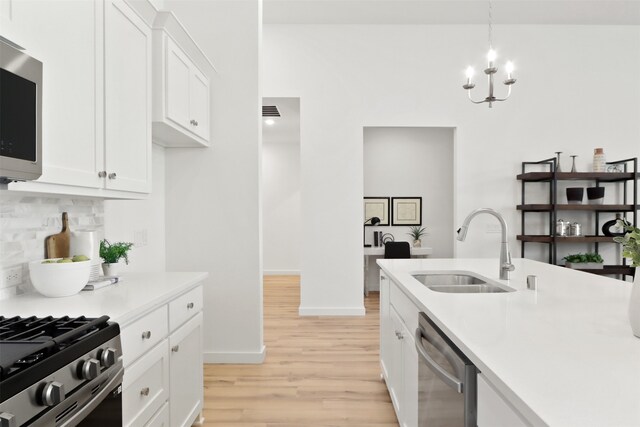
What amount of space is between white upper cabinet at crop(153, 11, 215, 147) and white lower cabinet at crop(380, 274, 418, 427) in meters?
1.69

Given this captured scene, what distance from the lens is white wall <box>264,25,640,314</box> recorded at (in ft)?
15.1

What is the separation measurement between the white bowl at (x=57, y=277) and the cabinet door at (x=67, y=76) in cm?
34

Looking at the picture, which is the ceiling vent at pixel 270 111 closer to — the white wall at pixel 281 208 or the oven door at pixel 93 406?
the white wall at pixel 281 208

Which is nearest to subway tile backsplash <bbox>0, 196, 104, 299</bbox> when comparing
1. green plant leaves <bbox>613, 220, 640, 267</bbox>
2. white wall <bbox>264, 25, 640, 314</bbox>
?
green plant leaves <bbox>613, 220, 640, 267</bbox>

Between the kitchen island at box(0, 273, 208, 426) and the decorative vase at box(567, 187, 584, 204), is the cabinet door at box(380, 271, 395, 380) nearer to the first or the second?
the kitchen island at box(0, 273, 208, 426)

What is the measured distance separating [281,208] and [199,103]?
479 centimetres

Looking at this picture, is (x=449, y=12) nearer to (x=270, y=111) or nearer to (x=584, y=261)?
(x=270, y=111)

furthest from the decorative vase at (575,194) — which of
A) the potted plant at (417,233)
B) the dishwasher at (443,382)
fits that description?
the dishwasher at (443,382)

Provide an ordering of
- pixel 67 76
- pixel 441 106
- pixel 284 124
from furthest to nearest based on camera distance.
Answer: pixel 284 124 < pixel 441 106 < pixel 67 76

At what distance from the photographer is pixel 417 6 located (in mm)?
4234

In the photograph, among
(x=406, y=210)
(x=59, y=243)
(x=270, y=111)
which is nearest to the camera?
(x=59, y=243)

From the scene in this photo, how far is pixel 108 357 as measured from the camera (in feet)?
3.78

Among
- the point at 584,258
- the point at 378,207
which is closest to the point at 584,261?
the point at 584,258

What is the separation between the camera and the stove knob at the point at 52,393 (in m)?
0.90
